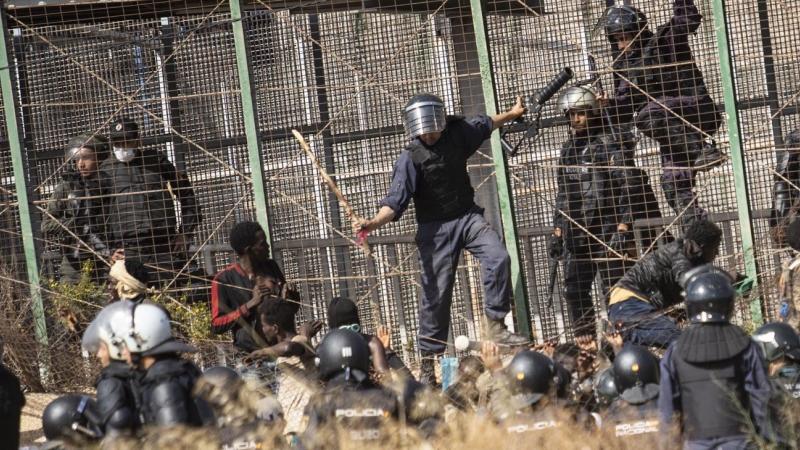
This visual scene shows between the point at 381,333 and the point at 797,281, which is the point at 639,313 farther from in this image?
the point at 381,333

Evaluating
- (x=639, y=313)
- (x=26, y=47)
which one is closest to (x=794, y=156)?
Answer: (x=639, y=313)

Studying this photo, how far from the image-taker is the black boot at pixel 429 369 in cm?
864

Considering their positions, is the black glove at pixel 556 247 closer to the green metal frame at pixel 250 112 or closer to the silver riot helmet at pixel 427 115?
the silver riot helmet at pixel 427 115

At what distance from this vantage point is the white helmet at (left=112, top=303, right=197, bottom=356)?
614 centimetres

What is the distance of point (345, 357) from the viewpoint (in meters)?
6.48

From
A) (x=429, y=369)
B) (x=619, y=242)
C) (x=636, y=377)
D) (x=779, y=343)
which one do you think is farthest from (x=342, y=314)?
(x=619, y=242)

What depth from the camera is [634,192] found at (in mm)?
9945

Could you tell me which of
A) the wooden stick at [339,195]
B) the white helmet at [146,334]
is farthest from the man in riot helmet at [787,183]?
the white helmet at [146,334]

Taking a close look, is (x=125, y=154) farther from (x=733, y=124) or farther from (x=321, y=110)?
(x=733, y=124)

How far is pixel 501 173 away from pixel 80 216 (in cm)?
351

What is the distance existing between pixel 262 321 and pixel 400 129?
3.91 metres

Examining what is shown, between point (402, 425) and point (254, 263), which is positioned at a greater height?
point (254, 263)

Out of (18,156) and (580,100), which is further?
(18,156)

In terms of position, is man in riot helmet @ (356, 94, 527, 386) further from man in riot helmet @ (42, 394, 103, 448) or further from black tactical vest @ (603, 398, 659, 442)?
man in riot helmet @ (42, 394, 103, 448)
